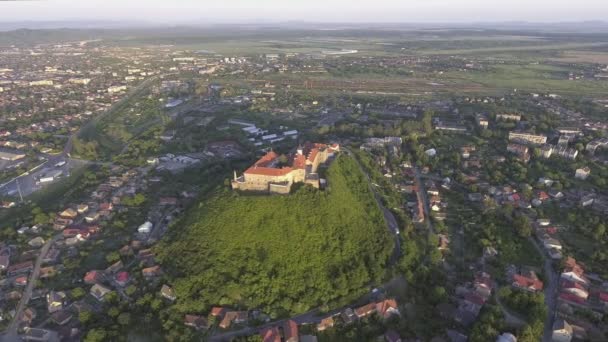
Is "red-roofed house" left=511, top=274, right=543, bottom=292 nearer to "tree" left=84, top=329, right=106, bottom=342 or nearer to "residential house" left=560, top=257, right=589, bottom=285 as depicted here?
"residential house" left=560, top=257, right=589, bottom=285

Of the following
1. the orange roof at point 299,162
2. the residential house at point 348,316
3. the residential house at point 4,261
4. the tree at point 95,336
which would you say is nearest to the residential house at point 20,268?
the residential house at point 4,261

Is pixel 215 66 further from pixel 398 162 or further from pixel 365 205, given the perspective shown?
pixel 365 205

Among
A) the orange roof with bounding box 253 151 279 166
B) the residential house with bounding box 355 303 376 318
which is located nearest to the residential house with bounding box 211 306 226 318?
the residential house with bounding box 355 303 376 318

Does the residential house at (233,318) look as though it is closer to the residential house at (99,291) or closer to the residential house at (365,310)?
the residential house at (365,310)

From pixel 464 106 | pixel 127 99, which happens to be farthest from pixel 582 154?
pixel 127 99

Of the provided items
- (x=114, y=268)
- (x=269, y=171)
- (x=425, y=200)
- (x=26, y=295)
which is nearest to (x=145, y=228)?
(x=114, y=268)

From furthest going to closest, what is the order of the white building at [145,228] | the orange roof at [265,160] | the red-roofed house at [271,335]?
the orange roof at [265,160], the white building at [145,228], the red-roofed house at [271,335]

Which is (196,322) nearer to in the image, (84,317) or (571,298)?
(84,317)
